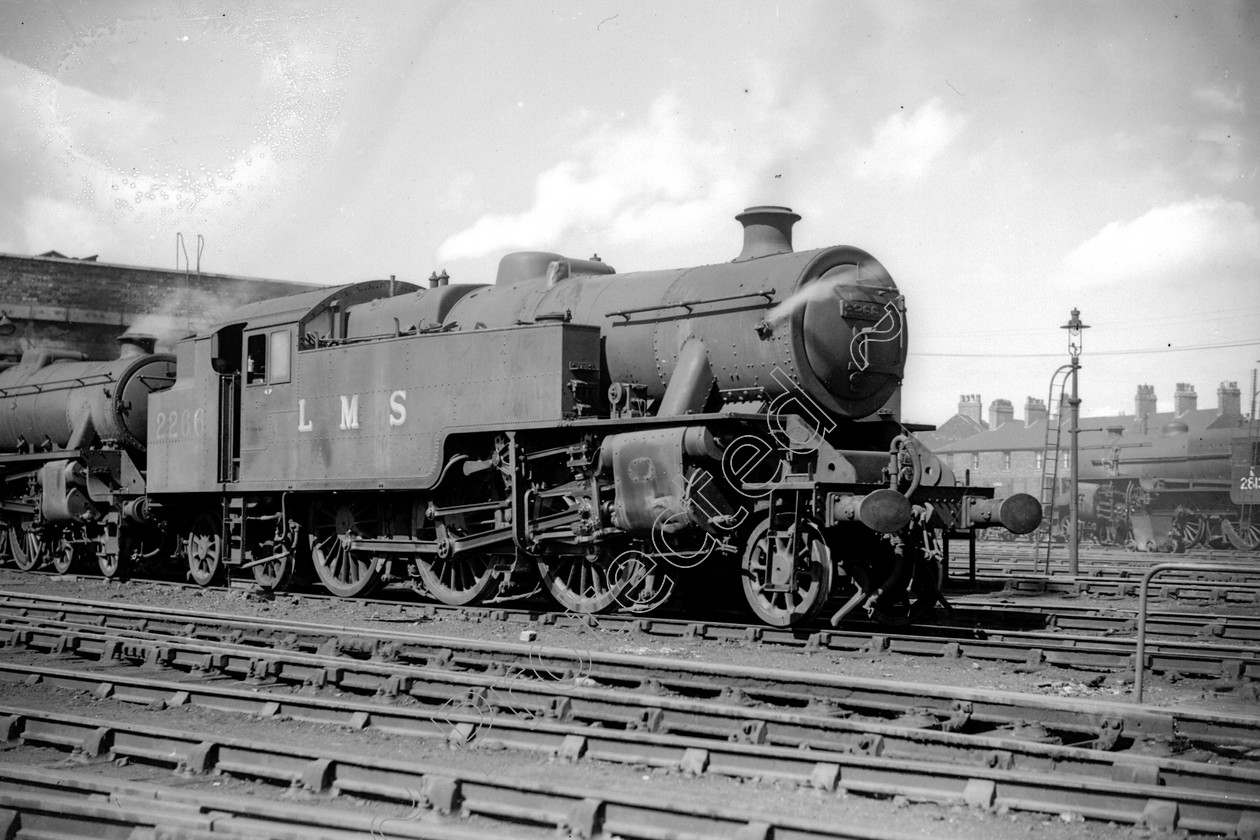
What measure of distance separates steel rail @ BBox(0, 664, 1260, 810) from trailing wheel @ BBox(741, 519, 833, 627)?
2.87 m

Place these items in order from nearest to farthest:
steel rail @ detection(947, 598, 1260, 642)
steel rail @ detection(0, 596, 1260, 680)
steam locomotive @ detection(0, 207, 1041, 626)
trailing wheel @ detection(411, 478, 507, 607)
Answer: steel rail @ detection(0, 596, 1260, 680), steam locomotive @ detection(0, 207, 1041, 626), steel rail @ detection(947, 598, 1260, 642), trailing wheel @ detection(411, 478, 507, 607)

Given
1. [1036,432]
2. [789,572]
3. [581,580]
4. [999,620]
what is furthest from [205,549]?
[1036,432]

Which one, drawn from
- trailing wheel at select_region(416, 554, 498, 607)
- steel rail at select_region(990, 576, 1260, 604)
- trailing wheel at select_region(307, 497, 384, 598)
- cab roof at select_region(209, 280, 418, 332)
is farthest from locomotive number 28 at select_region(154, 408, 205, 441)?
steel rail at select_region(990, 576, 1260, 604)

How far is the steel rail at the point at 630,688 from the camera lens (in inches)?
235

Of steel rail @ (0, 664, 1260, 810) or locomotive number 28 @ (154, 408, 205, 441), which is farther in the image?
locomotive number 28 @ (154, 408, 205, 441)

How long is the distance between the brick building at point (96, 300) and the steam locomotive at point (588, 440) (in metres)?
17.1

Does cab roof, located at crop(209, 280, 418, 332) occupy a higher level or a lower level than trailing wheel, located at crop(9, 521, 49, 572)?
higher

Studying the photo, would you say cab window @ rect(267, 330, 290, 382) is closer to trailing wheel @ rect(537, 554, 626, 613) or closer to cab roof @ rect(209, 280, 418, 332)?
cab roof @ rect(209, 280, 418, 332)

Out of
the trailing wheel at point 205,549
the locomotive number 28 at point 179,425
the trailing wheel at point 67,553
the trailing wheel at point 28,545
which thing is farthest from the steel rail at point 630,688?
the trailing wheel at point 28,545

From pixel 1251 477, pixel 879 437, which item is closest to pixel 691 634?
pixel 879 437

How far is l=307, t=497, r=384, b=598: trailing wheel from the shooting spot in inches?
495

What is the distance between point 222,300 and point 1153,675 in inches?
1161

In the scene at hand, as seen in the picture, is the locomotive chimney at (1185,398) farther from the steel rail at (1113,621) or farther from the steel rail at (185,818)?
the steel rail at (185,818)

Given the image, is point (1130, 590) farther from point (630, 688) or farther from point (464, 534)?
point (630, 688)
